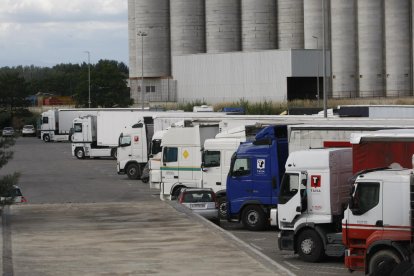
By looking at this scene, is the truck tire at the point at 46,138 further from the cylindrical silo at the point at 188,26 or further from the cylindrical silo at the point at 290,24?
the cylindrical silo at the point at 290,24

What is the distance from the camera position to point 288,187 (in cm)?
2762

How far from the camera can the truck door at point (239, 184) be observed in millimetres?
34031

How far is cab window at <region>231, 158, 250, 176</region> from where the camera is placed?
1342 inches

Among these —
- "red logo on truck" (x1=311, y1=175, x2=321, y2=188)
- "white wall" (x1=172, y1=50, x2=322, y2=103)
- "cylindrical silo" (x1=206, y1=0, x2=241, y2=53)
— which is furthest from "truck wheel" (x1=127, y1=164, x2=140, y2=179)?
"cylindrical silo" (x1=206, y1=0, x2=241, y2=53)

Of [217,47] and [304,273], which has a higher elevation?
[217,47]

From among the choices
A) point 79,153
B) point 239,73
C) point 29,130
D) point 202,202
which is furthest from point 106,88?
point 202,202

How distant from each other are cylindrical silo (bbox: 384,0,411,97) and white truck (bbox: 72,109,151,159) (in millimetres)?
29321

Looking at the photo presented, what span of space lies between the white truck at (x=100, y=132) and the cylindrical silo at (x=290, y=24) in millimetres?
31445

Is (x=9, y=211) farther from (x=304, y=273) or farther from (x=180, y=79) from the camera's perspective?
(x=180, y=79)

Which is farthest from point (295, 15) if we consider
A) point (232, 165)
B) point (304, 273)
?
point (304, 273)

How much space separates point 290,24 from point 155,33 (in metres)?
16.8

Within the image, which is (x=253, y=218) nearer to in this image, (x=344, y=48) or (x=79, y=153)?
(x=79, y=153)

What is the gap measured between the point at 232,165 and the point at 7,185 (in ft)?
42.8

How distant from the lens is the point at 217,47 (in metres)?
107
